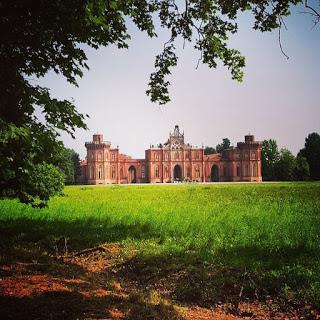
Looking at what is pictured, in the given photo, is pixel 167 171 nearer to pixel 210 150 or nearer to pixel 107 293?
pixel 210 150

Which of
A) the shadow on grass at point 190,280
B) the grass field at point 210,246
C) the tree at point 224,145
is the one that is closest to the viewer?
the shadow on grass at point 190,280

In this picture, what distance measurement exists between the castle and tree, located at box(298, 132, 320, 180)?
485 inches

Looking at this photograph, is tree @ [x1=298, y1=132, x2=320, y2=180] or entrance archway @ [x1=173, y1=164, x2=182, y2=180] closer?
tree @ [x1=298, y1=132, x2=320, y2=180]

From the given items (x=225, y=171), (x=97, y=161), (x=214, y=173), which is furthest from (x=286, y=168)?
(x=97, y=161)

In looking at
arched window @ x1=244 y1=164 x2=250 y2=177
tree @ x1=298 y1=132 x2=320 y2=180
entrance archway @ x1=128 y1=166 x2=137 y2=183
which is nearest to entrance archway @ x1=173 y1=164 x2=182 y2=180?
entrance archway @ x1=128 y1=166 x2=137 y2=183

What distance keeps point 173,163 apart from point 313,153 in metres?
36.0

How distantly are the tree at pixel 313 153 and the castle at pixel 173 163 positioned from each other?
40.4 ft

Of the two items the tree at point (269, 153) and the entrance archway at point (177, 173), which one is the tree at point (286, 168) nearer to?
the tree at point (269, 153)

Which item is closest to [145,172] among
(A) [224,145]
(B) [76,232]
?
(A) [224,145]

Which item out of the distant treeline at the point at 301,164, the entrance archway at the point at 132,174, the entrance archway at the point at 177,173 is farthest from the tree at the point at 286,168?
the entrance archway at the point at 132,174

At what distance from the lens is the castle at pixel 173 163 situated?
310ft

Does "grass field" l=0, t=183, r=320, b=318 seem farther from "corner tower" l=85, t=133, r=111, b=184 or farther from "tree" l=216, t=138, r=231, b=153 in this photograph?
"tree" l=216, t=138, r=231, b=153

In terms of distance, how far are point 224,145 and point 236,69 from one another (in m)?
134

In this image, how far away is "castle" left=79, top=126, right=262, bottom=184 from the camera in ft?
310
